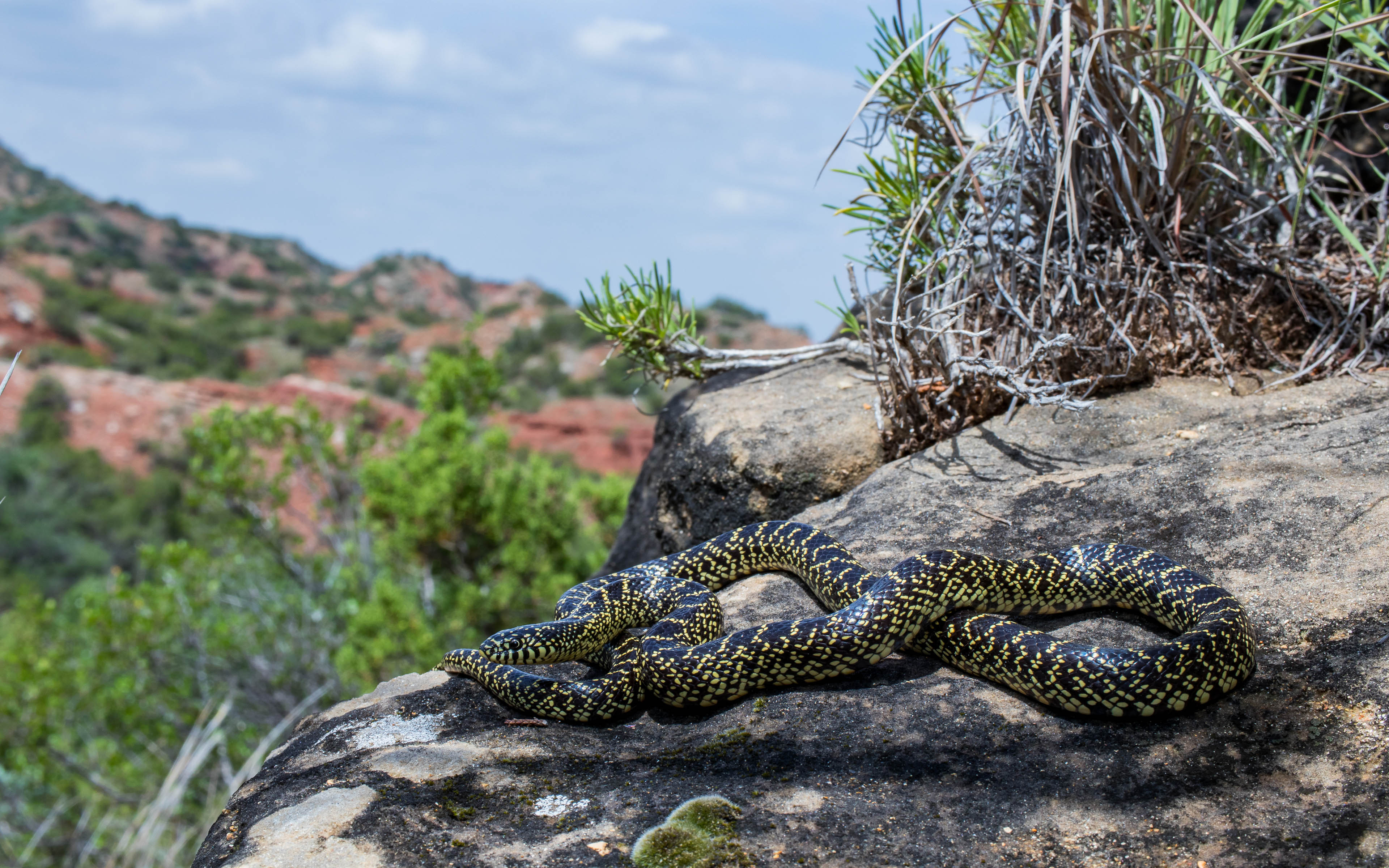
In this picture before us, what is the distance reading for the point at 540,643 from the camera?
454 cm

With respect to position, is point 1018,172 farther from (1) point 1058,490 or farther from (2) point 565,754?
(2) point 565,754

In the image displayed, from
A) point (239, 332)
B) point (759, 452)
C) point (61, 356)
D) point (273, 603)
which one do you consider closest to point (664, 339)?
point (759, 452)

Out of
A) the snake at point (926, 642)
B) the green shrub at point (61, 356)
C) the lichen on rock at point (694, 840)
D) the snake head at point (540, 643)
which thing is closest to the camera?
the lichen on rock at point (694, 840)

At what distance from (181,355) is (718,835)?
168 ft

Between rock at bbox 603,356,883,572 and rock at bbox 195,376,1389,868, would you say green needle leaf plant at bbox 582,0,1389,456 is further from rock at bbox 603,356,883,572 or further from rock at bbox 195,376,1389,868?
rock at bbox 195,376,1389,868

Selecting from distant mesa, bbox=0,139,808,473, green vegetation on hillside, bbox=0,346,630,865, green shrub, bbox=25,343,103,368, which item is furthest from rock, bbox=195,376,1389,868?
green shrub, bbox=25,343,103,368

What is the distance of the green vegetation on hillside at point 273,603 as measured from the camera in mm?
11766

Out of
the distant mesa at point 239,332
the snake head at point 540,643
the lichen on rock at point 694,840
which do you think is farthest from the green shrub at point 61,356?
the lichen on rock at point 694,840

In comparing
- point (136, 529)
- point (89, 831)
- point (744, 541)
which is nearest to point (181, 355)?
point (136, 529)

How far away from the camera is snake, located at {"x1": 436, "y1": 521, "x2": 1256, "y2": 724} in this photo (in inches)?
142

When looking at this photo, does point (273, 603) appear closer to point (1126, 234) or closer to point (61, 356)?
point (1126, 234)

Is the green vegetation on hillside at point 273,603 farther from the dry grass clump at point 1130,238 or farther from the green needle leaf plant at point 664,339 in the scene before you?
the dry grass clump at point 1130,238

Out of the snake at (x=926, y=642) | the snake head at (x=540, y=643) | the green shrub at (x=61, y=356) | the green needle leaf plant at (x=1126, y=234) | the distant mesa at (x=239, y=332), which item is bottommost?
the green shrub at (x=61, y=356)

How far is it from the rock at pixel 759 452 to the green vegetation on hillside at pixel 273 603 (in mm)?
4747
